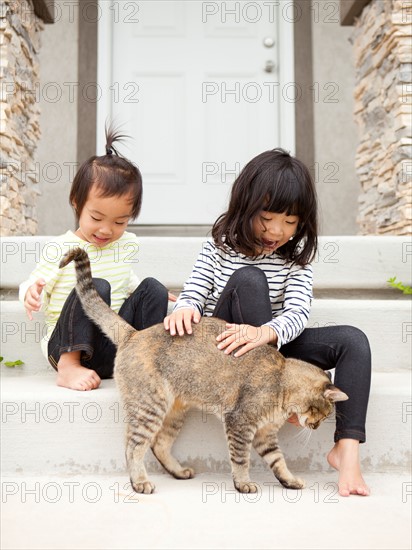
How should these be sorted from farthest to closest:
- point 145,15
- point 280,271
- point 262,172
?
point 145,15 < point 280,271 < point 262,172

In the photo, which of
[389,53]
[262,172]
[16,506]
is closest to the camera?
[16,506]

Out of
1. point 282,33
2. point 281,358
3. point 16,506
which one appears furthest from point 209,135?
point 16,506

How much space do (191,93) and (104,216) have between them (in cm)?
325

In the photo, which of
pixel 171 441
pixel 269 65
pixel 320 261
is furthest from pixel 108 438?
pixel 269 65

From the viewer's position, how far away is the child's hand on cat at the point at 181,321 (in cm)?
182

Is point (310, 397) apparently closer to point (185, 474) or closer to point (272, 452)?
point (272, 452)

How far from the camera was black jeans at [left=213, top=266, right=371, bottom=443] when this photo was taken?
1831 millimetres

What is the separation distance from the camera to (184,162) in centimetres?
509

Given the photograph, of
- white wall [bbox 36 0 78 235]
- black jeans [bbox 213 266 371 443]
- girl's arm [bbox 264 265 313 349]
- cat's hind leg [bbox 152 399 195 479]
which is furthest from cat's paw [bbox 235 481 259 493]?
white wall [bbox 36 0 78 235]

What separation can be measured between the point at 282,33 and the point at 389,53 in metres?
1.73

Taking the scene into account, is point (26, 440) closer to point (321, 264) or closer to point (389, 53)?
point (321, 264)

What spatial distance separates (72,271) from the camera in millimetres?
2254

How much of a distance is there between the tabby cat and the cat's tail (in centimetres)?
5

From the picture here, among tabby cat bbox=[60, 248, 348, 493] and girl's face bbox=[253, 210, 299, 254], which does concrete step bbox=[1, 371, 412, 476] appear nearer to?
tabby cat bbox=[60, 248, 348, 493]
